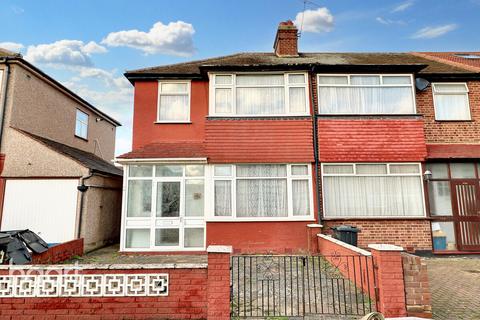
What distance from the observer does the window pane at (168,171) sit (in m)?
9.10

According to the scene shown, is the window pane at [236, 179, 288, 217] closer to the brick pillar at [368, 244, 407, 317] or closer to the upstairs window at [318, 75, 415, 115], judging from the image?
the upstairs window at [318, 75, 415, 115]

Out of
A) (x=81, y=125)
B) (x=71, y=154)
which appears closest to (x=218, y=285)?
(x=71, y=154)

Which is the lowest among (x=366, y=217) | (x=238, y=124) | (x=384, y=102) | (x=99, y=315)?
(x=99, y=315)

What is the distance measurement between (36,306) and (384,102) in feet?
33.7

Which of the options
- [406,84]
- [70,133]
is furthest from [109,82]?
[406,84]

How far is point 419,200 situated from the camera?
895cm

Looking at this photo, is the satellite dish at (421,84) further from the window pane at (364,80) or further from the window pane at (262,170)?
the window pane at (262,170)

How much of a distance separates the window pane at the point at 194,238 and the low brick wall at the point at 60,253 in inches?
120

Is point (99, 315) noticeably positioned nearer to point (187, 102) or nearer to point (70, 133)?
point (187, 102)

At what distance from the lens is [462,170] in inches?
360

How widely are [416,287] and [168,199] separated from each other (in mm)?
6899

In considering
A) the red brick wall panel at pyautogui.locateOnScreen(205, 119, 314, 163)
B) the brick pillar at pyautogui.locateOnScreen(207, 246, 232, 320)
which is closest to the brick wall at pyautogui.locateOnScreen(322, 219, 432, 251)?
the red brick wall panel at pyautogui.locateOnScreen(205, 119, 314, 163)

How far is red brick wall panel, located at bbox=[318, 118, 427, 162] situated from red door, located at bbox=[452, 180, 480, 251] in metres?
1.65

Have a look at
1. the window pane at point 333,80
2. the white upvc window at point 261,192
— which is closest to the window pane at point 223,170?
the white upvc window at point 261,192
